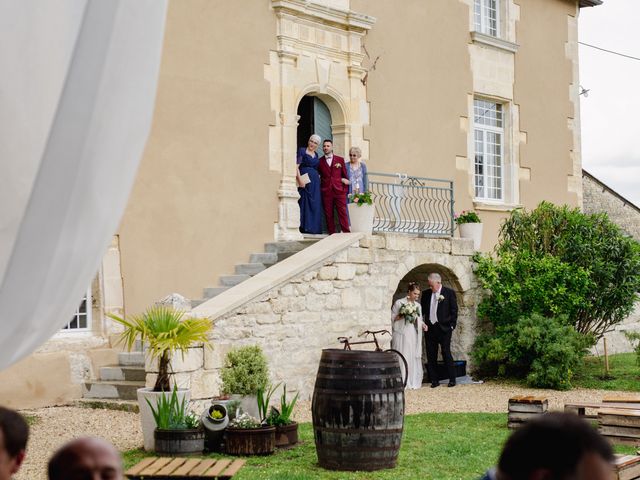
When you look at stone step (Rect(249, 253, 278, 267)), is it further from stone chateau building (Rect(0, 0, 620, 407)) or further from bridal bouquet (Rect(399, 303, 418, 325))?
bridal bouquet (Rect(399, 303, 418, 325))

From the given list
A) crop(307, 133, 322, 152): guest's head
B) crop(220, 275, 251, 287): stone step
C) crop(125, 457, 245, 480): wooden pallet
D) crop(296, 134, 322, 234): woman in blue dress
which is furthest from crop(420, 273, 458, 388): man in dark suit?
crop(125, 457, 245, 480): wooden pallet

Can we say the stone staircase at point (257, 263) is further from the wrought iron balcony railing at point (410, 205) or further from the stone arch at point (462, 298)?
the stone arch at point (462, 298)

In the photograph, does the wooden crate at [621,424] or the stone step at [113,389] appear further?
the stone step at [113,389]

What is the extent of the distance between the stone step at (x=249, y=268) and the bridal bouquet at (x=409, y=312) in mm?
2015

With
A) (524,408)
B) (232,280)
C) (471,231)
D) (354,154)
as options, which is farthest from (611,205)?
(524,408)

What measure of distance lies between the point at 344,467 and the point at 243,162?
6209 mm

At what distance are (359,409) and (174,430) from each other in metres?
1.63

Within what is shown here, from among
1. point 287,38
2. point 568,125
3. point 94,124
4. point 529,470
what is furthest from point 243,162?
point 529,470

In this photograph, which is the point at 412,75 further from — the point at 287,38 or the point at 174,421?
the point at 174,421

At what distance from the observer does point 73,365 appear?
10.7 metres

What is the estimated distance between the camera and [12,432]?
2.32 meters

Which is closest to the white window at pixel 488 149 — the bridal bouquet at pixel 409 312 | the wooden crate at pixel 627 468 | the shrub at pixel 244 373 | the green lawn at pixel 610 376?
the green lawn at pixel 610 376

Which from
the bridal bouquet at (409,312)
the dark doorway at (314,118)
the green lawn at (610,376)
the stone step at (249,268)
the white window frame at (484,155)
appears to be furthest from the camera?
the white window frame at (484,155)

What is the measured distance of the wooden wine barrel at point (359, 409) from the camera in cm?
726
